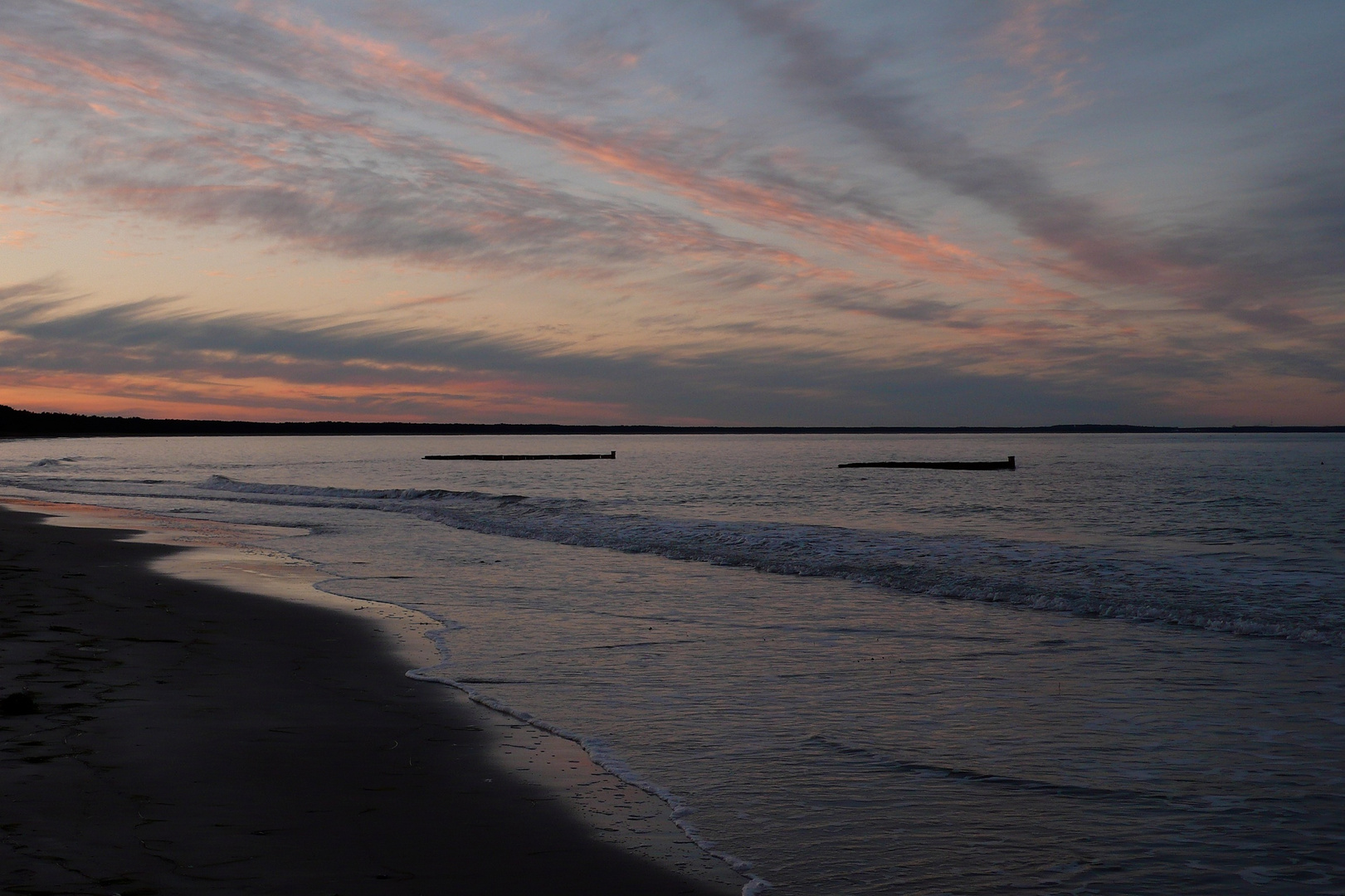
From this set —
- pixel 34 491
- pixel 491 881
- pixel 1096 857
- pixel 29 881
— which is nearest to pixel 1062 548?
pixel 1096 857

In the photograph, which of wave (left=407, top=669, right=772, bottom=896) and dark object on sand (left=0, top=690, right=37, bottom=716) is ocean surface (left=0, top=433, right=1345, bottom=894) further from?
dark object on sand (left=0, top=690, right=37, bottom=716)

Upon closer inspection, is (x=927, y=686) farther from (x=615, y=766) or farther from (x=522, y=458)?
(x=522, y=458)

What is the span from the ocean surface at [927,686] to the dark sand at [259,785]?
0.93 m

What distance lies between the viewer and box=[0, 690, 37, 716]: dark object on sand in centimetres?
782

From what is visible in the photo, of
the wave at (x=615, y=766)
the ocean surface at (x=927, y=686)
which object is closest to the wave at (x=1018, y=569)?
the ocean surface at (x=927, y=686)

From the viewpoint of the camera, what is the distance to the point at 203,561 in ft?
68.3

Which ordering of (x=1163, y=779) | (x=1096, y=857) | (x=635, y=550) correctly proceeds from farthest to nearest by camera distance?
(x=635, y=550)
(x=1163, y=779)
(x=1096, y=857)

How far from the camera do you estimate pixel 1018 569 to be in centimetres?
1975

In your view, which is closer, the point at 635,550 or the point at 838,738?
the point at 838,738

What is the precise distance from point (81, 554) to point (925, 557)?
1907 cm

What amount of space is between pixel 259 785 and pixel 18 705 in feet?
10.4

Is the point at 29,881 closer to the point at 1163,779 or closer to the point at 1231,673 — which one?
the point at 1163,779

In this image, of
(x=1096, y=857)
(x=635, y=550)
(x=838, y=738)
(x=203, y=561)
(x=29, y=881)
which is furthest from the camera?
(x=635, y=550)

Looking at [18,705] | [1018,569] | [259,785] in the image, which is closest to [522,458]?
[1018,569]
